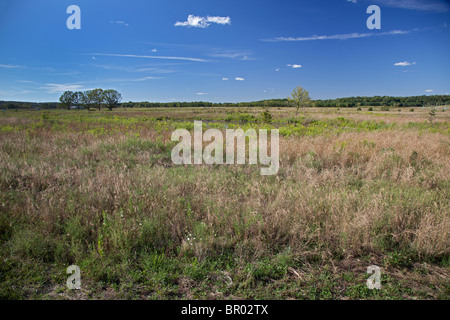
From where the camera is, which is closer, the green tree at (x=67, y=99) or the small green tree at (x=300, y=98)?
the small green tree at (x=300, y=98)

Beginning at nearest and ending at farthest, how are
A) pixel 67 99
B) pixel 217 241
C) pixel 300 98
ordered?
pixel 217 241, pixel 300 98, pixel 67 99

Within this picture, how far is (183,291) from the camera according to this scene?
8.03 feet

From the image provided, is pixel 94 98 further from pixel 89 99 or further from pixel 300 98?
pixel 300 98

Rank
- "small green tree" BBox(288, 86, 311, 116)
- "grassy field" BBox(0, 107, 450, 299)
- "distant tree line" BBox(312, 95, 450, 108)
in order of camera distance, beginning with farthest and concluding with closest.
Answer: "distant tree line" BBox(312, 95, 450, 108) < "small green tree" BBox(288, 86, 311, 116) < "grassy field" BBox(0, 107, 450, 299)

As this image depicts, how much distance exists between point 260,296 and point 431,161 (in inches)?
305

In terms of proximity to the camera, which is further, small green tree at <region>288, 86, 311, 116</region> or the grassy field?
small green tree at <region>288, 86, 311, 116</region>

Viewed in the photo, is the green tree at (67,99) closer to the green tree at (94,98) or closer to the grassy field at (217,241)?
Answer: the green tree at (94,98)

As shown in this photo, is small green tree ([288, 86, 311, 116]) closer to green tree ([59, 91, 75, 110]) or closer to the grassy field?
the grassy field

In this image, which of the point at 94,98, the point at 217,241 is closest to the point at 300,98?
the point at 217,241

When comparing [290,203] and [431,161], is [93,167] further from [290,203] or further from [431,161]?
[431,161]

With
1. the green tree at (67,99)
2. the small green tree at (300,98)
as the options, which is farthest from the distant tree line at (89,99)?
the small green tree at (300,98)

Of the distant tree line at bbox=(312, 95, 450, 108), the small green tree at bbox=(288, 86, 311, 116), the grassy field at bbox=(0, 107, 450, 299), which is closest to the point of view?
the grassy field at bbox=(0, 107, 450, 299)

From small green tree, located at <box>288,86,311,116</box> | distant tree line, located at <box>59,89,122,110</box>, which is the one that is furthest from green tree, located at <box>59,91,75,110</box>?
small green tree, located at <box>288,86,311,116</box>

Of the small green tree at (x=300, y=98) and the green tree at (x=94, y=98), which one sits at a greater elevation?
the green tree at (x=94, y=98)
